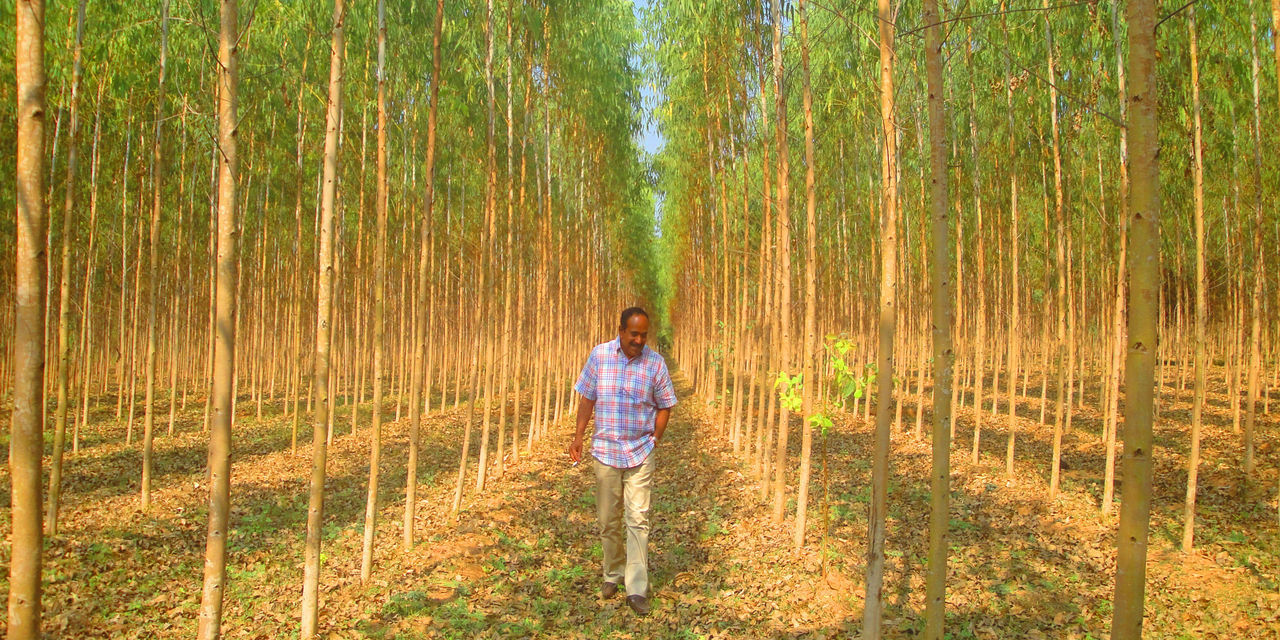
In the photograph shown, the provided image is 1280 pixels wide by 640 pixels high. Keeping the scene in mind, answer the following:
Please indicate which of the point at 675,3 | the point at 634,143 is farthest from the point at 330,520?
the point at 634,143

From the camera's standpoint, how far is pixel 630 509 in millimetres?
4383

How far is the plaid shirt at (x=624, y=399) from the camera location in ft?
14.3

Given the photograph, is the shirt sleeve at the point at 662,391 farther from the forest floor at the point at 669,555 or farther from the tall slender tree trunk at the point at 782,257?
the tall slender tree trunk at the point at 782,257

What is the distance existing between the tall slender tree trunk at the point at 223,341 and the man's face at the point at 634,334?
81.0 inches

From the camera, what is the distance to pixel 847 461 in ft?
32.1

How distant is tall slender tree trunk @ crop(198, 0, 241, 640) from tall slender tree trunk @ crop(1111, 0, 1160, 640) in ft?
10.5

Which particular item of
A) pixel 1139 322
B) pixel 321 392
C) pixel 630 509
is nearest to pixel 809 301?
pixel 630 509

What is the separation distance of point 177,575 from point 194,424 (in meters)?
8.17

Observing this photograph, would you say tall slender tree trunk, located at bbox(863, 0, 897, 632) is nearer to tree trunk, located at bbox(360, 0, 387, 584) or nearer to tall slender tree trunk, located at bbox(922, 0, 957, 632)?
tall slender tree trunk, located at bbox(922, 0, 957, 632)

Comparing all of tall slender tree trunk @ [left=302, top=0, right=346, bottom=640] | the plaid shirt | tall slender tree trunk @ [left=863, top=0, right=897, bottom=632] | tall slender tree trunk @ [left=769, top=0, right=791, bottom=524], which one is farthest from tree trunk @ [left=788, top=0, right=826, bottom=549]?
tall slender tree trunk @ [left=302, top=0, right=346, bottom=640]

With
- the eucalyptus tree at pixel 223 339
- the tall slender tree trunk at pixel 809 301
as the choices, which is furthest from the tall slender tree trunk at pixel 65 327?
the tall slender tree trunk at pixel 809 301

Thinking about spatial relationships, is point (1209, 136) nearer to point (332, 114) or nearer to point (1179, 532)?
point (1179, 532)

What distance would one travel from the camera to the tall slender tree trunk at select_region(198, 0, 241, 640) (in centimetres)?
301

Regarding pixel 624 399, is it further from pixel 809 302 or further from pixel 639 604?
pixel 809 302
